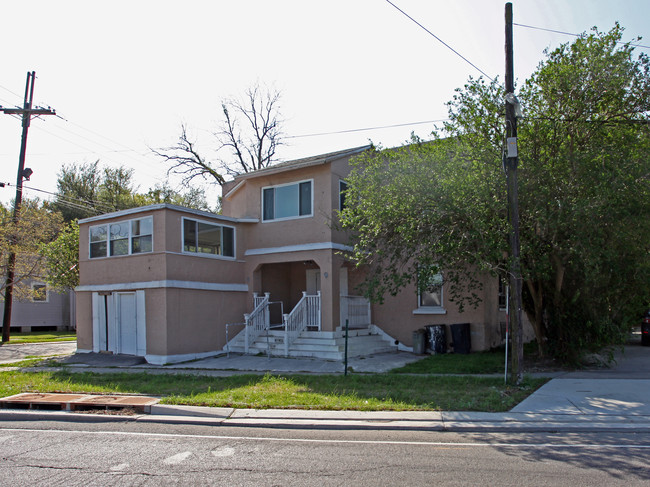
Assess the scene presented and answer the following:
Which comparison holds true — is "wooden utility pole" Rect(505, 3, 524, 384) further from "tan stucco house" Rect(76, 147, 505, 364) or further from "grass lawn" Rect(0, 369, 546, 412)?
"tan stucco house" Rect(76, 147, 505, 364)

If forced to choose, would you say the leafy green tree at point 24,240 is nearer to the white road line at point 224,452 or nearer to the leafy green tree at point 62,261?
the leafy green tree at point 62,261

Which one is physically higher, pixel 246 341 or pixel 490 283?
pixel 490 283

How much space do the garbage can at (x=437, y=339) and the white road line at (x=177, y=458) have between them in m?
11.0

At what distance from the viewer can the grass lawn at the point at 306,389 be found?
9125mm

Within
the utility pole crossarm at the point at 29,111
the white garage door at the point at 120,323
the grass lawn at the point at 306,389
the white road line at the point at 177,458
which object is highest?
the utility pole crossarm at the point at 29,111

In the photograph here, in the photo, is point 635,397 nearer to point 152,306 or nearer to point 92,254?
point 152,306

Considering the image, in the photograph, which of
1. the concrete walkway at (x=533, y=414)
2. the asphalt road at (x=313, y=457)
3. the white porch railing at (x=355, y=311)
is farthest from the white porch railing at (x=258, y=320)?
the asphalt road at (x=313, y=457)

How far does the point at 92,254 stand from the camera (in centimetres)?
1861

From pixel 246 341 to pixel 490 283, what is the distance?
8.05 m

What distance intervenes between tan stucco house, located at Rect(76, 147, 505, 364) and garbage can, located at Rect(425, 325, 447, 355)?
60 centimetres

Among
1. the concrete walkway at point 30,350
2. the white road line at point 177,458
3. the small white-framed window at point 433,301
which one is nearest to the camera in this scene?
the white road line at point 177,458

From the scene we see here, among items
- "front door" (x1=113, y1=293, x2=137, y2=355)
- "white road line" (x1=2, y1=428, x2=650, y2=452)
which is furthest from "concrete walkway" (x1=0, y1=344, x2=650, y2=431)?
"front door" (x1=113, y1=293, x2=137, y2=355)

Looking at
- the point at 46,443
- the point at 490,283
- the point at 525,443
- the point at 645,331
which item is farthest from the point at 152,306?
the point at 645,331

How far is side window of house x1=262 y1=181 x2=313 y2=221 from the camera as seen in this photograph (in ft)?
57.3
